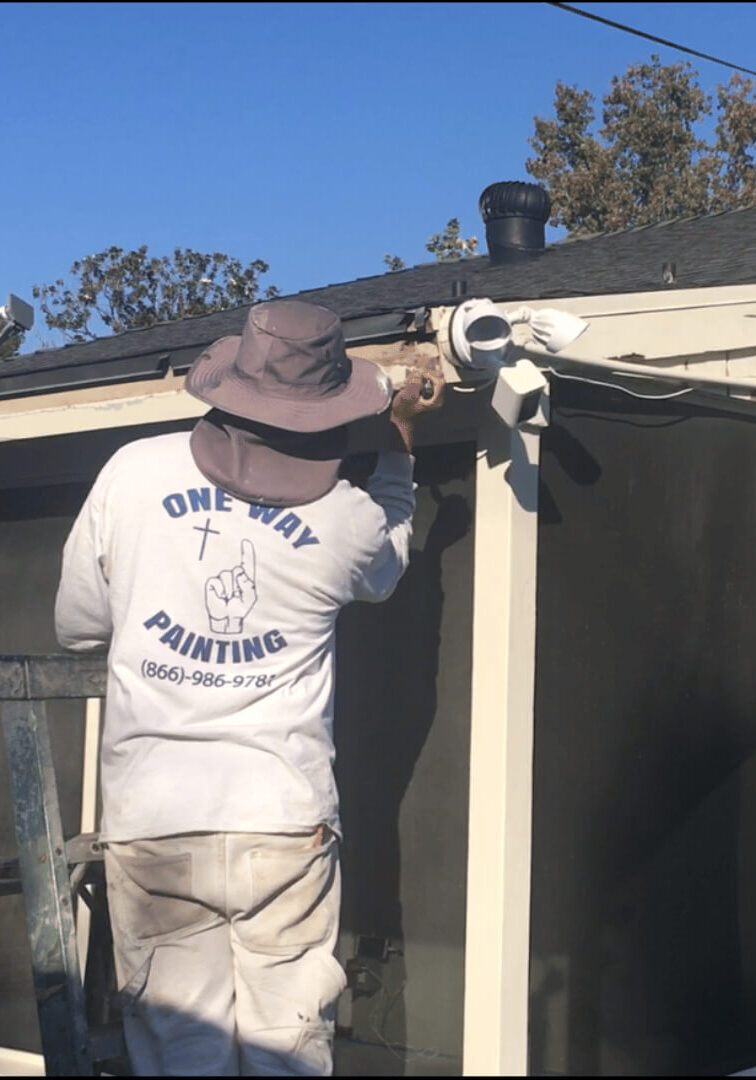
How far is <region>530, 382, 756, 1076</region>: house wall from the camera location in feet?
14.7

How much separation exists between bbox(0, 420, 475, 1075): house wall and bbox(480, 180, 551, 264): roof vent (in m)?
4.13

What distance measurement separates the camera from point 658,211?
92.3 ft

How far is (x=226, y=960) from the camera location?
341 centimetres

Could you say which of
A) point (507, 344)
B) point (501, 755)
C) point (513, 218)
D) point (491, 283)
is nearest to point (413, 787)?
point (501, 755)

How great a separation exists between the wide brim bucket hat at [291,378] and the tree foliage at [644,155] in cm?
2480

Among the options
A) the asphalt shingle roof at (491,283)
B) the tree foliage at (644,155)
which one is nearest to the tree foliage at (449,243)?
the tree foliage at (644,155)

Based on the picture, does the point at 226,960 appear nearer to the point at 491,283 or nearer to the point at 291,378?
the point at 291,378

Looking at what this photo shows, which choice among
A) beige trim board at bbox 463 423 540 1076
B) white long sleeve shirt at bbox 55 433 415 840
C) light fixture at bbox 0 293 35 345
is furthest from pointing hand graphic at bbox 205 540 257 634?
light fixture at bbox 0 293 35 345

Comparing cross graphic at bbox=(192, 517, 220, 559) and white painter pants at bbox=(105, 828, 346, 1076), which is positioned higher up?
cross graphic at bbox=(192, 517, 220, 559)

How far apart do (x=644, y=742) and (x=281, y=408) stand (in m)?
1.88

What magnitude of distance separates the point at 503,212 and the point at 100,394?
445 centimetres

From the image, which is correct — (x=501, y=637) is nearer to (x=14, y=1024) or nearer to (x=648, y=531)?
(x=648, y=531)

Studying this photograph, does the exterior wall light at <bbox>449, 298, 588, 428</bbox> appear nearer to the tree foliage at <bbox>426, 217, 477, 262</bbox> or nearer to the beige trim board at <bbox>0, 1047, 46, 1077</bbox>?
the beige trim board at <bbox>0, 1047, 46, 1077</bbox>

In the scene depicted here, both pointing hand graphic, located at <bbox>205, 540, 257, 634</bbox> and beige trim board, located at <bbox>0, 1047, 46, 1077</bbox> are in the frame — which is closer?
pointing hand graphic, located at <bbox>205, 540, 257, 634</bbox>
